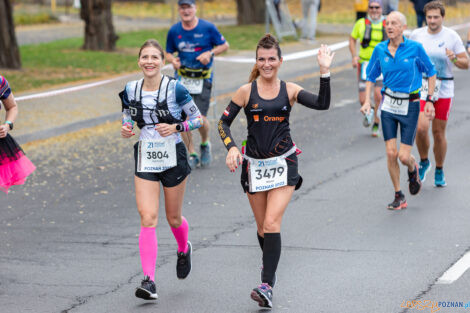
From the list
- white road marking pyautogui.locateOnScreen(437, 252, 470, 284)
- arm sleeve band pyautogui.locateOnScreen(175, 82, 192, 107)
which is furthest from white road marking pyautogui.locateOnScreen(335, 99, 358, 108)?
arm sleeve band pyautogui.locateOnScreen(175, 82, 192, 107)

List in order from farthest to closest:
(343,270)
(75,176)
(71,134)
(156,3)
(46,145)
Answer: (156,3), (71,134), (46,145), (75,176), (343,270)

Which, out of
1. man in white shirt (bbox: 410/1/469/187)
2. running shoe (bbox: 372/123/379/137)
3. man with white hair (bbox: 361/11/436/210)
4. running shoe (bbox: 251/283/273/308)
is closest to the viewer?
running shoe (bbox: 251/283/273/308)

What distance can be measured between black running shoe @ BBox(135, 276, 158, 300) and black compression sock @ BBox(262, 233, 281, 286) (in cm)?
78

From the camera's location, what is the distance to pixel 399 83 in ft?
29.7

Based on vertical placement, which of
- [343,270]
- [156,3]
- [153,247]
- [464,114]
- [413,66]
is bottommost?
[156,3]

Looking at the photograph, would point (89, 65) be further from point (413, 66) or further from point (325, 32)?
point (413, 66)

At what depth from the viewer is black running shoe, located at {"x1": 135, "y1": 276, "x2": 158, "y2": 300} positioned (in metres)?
6.38

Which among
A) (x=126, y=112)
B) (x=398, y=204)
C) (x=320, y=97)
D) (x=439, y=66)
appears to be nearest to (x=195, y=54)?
(x=439, y=66)

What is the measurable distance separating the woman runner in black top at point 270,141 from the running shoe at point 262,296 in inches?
5.0

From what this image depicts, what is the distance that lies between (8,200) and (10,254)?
7.08 ft

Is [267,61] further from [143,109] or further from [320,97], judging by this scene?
[143,109]

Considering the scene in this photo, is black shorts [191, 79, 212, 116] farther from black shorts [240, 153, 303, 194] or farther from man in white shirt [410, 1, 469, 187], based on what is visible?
black shorts [240, 153, 303, 194]

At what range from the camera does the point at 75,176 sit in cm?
1102

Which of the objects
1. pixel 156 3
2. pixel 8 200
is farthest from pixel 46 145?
pixel 156 3
